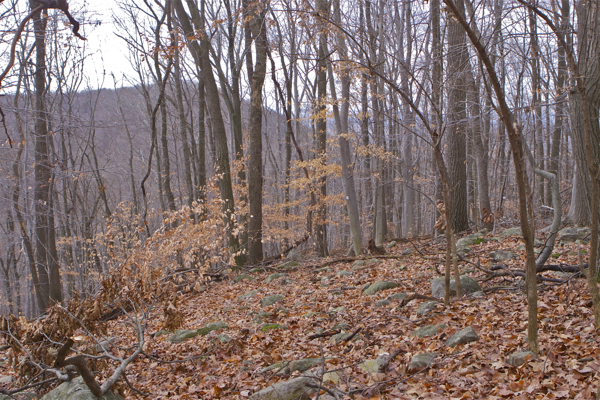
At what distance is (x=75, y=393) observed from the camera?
3.16m

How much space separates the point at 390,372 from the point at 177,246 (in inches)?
249

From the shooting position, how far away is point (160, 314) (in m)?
7.60

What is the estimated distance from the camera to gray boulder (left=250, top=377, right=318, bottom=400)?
3287 millimetres

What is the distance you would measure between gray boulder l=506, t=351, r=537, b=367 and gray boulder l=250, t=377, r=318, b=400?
1559 millimetres

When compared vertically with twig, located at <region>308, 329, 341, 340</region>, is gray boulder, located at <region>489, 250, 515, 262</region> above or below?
above

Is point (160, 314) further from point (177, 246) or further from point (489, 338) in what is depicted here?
point (489, 338)

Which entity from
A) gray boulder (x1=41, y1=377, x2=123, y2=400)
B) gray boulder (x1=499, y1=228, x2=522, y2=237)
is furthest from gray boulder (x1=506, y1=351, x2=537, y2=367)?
gray boulder (x1=499, y1=228, x2=522, y2=237)

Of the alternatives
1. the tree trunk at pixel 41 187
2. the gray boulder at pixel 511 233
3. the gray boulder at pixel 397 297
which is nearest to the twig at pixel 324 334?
the gray boulder at pixel 397 297

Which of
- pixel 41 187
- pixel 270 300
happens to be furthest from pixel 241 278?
pixel 41 187

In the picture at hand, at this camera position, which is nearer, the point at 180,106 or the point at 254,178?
the point at 254,178

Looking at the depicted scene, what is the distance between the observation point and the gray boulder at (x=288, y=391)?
10.8 feet

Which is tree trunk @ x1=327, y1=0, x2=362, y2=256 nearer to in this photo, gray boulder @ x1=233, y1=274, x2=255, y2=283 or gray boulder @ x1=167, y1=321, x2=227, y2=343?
gray boulder @ x1=233, y1=274, x2=255, y2=283

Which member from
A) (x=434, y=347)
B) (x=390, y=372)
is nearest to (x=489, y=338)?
(x=434, y=347)

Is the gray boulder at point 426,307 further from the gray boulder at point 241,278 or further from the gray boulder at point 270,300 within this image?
the gray boulder at point 241,278
